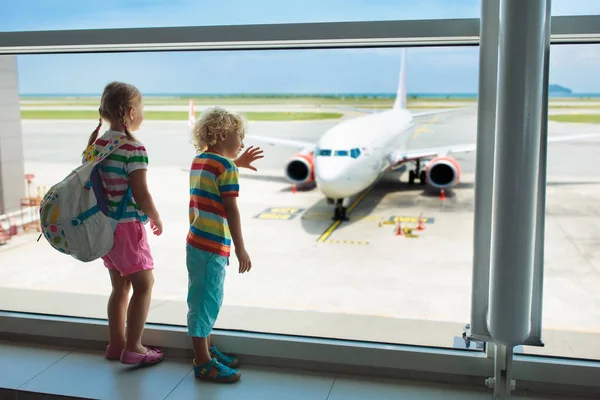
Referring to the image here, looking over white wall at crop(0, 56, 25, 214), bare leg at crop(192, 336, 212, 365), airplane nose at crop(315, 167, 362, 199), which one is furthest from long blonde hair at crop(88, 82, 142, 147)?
airplane nose at crop(315, 167, 362, 199)

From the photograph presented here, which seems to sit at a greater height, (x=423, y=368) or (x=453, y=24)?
(x=453, y=24)

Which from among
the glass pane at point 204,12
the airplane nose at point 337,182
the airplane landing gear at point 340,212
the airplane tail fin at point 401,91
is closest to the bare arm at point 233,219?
the glass pane at point 204,12

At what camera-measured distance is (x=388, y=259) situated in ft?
26.6

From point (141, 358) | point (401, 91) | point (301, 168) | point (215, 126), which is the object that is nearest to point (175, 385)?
point (141, 358)

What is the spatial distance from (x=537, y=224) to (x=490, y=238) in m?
0.17

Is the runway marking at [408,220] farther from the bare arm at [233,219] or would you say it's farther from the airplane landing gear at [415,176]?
the bare arm at [233,219]

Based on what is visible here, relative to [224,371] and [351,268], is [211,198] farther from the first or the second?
[351,268]

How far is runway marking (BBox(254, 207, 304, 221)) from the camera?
10.3 metres

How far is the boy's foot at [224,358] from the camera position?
2354 mm

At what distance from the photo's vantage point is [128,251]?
219 cm

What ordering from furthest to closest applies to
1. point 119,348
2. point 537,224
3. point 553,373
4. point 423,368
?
point 119,348, point 423,368, point 553,373, point 537,224

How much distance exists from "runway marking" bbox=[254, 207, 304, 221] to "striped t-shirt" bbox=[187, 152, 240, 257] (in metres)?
7.97

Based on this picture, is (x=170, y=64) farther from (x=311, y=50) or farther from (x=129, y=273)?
(x=129, y=273)

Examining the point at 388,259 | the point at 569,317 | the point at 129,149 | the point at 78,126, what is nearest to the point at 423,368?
the point at 129,149
